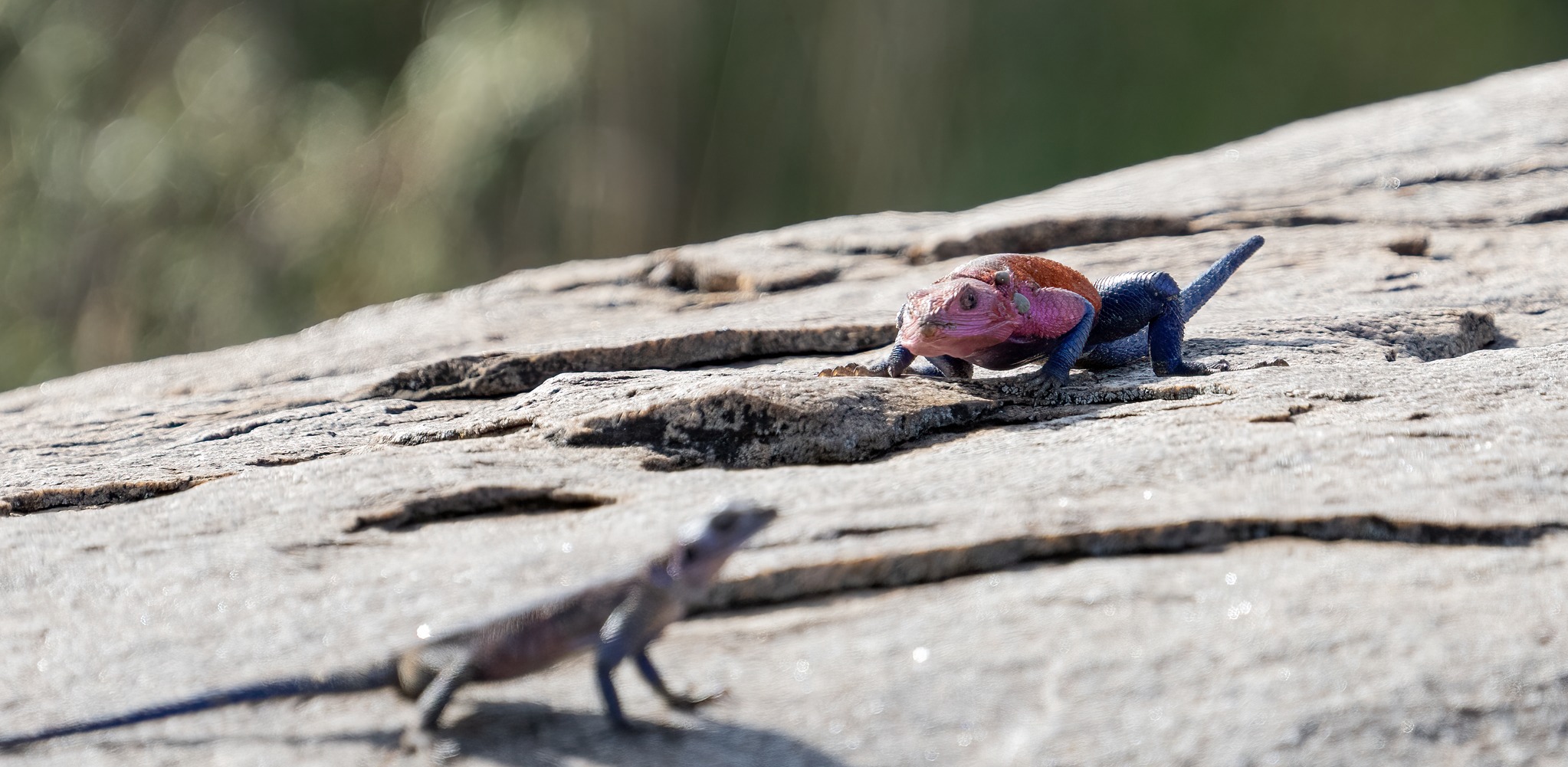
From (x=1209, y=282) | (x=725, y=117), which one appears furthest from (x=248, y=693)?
(x=725, y=117)

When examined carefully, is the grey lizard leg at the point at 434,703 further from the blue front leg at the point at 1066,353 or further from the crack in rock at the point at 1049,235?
the crack in rock at the point at 1049,235

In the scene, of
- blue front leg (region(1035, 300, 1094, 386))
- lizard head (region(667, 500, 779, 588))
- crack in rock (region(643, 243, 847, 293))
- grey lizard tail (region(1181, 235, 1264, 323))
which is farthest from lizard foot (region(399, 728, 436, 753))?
crack in rock (region(643, 243, 847, 293))

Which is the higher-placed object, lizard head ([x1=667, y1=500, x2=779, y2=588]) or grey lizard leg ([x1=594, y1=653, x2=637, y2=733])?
lizard head ([x1=667, y1=500, x2=779, y2=588])

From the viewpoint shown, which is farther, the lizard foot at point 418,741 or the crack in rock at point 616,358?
the crack in rock at point 616,358

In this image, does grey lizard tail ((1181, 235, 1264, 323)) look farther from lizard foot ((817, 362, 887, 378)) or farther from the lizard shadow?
the lizard shadow

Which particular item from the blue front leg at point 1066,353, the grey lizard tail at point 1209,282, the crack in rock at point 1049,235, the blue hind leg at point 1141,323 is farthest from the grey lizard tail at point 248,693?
the crack in rock at point 1049,235

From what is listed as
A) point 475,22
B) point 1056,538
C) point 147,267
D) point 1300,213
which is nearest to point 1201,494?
point 1056,538
